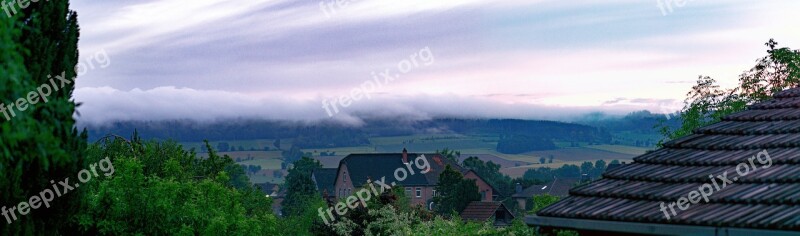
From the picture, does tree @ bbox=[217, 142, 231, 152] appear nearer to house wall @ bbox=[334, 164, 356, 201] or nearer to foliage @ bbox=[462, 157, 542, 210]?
foliage @ bbox=[462, 157, 542, 210]

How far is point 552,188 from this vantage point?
448 ft

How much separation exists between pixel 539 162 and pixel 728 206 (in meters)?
179

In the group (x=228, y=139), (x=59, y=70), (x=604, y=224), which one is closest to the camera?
(x=604, y=224)

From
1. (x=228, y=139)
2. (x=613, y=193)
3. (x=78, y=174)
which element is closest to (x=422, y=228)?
(x=78, y=174)

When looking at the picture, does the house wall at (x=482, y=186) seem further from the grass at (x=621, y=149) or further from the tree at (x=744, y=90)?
the tree at (x=744, y=90)

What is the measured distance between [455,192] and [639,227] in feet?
234

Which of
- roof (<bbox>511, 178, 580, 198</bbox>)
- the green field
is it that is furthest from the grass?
roof (<bbox>511, 178, 580, 198</bbox>)

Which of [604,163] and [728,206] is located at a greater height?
[604,163]

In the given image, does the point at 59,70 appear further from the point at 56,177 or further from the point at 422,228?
the point at 422,228

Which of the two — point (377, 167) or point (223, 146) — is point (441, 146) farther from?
point (377, 167)

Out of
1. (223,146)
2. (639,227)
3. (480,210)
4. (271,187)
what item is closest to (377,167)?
(480,210)

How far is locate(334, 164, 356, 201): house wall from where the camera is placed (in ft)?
355

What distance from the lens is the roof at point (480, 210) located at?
2785 inches

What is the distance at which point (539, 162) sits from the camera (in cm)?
18562
